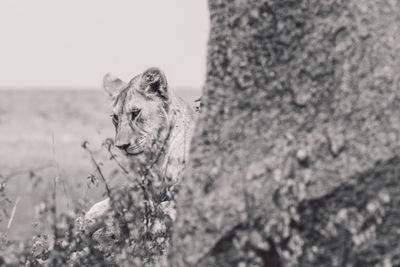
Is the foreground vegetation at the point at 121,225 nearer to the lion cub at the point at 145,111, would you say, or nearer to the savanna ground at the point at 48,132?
the lion cub at the point at 145,111

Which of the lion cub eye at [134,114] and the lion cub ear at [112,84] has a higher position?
the lion cub ear at [112,84]

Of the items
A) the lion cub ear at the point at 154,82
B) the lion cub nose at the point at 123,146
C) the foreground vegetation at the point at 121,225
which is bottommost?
the lion cub nose at the point at 123,146

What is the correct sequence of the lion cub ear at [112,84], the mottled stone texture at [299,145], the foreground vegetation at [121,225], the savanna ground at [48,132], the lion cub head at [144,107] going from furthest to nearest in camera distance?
the savanna ground at [48,132]
the lion cub ear at [112,84]
the lion cub head at [144,107]
the foreground vegetation at [121,225]
the mottled stone texture at [299,145]

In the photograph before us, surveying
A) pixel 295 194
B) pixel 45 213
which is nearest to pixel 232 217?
pixel 295 194

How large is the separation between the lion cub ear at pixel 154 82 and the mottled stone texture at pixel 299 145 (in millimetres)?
3148

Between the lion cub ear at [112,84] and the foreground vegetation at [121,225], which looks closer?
the foreground vegetation at [121,225]

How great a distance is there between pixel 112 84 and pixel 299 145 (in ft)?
12.8

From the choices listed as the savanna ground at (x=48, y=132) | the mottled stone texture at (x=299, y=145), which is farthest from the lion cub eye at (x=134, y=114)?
the savanna ground at (x=48, y=132)

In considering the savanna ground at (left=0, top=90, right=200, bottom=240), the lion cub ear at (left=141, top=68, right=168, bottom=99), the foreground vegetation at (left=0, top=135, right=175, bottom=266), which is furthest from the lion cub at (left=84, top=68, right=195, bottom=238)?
the savanna ground at (left=0, top=90, right=200, bottom=240)

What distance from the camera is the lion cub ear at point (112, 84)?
701cm

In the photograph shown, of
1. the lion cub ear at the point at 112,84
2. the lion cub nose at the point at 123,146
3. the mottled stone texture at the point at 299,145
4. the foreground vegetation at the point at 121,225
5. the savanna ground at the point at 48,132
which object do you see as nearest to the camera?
the mottled stone texture at the point at 299,145

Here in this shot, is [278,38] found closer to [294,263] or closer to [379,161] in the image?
[379,161]

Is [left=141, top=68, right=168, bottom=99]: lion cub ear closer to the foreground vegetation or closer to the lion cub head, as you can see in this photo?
the lion cub head

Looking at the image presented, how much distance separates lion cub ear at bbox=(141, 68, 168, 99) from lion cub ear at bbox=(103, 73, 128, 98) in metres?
0.40
